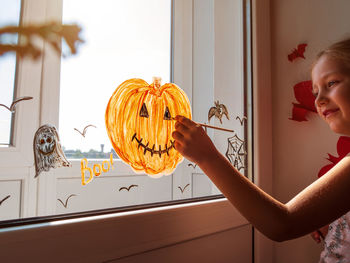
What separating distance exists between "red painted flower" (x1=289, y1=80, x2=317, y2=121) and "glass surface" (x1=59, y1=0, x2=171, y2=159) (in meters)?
0.51

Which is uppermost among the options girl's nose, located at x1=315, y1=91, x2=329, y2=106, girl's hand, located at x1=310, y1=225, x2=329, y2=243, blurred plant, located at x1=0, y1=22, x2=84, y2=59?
blurred plant, located at x1=0, y1=22, x2=84, y2=59

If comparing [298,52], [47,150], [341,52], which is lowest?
[47,150]

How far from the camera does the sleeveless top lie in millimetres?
600

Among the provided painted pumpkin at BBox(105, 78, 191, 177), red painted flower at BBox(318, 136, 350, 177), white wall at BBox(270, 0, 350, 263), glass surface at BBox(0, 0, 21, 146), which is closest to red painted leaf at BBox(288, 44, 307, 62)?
white wall at BBox(270, 0, 350, 263)

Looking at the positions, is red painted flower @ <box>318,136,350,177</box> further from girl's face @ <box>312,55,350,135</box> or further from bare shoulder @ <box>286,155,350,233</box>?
bare shoulder @ <box>286,155,350,233</box>

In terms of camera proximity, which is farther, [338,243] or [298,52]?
[298,52]

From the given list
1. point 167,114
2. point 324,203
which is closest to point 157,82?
point 167,114

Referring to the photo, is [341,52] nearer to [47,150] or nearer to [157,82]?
[157,82]

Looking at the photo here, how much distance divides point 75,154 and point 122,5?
40cm

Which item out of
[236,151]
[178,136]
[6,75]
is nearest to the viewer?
[6,75]

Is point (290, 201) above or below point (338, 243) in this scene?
above

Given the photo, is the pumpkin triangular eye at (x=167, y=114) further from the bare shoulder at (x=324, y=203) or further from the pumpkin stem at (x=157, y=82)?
the bare shoulder at (x=324, y=203)

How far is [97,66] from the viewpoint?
0.56 meters

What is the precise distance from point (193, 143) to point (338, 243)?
452 mm
